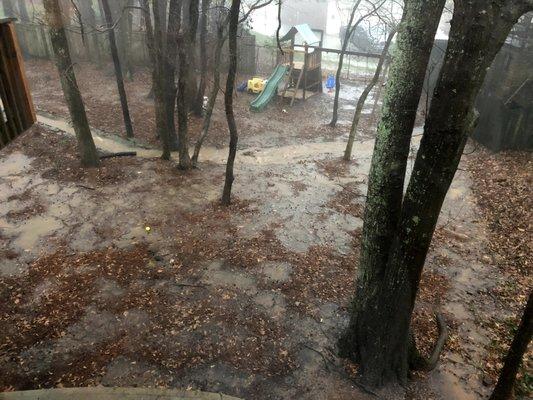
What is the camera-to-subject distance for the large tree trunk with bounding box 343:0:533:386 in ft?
11.0

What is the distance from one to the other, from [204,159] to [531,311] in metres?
10.2

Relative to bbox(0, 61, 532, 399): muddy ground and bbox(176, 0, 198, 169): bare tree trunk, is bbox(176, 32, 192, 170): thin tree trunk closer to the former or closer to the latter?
bbox(176, 0, 198, 169): bare tree trunk

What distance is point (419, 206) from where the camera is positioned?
4.12 m

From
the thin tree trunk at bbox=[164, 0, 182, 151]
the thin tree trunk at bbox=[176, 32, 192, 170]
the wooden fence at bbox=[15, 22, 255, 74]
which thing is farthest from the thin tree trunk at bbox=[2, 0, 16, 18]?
the thin tree trunk at bbox=[176, 32, 192, 170]

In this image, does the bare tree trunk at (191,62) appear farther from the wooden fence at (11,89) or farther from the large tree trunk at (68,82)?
the wooden fence at (11,89)

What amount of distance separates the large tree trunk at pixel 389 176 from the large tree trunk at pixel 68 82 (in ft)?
26.8

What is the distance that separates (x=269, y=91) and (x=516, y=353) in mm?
15936

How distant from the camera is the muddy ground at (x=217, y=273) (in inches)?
212

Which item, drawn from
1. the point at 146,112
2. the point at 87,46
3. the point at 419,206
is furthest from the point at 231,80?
the point at 87,46

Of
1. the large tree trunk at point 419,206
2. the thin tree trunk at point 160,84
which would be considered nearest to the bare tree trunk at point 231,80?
the thin tree trunk at point 160,84

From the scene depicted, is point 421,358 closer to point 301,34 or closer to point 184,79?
point 184,79

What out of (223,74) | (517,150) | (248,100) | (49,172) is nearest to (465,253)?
(517,150)

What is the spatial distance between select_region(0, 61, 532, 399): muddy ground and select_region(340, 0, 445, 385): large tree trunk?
389mm

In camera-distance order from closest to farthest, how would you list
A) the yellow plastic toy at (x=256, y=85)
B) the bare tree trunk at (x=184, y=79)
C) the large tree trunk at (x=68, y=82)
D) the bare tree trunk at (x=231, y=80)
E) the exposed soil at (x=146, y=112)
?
the bare tree trunk at (x=231, y=80)
the large tree trunk at (x=68, y=82)
the bare tree trunk at (x=184, y=79)
the exposed soil at (x=146, y=112)
the yellow plastic toy at (x=256, y=85)
